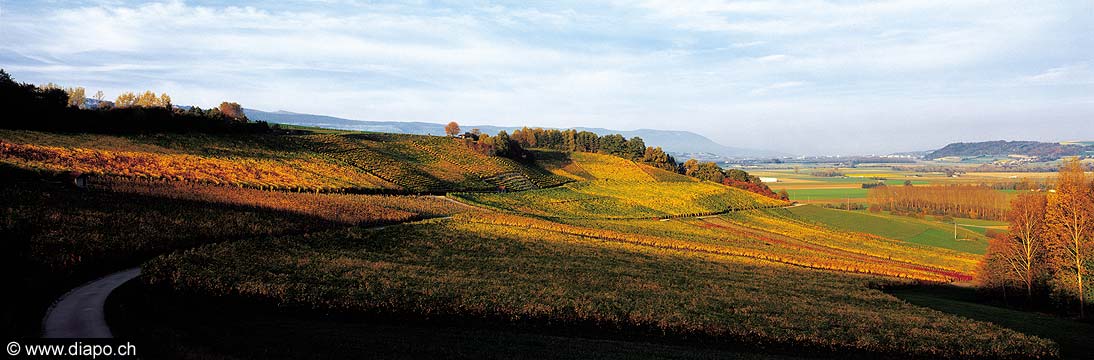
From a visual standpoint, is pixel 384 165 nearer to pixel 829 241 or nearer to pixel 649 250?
pixel 649 250

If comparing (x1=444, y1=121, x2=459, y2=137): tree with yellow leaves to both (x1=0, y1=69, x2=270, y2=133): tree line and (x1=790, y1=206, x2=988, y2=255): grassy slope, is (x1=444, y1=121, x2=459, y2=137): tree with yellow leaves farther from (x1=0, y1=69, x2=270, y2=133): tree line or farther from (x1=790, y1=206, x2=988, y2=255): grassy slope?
(x1=790, y1=206, x2=988, y2=255): grassy slope

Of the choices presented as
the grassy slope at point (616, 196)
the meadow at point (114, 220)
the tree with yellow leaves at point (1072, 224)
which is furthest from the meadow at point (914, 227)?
the meadow at point (114, 220)

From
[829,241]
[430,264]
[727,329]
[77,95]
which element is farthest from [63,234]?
[77,95]

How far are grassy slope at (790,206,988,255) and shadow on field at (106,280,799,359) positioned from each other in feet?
282

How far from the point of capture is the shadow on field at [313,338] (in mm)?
17203

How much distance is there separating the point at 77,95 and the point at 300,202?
86216 millimetres

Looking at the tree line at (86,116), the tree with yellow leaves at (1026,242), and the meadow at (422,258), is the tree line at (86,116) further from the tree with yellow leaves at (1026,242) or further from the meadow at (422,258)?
the tree with yellow leaves at (1026,242)

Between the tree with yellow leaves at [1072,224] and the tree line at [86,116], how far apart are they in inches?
3774

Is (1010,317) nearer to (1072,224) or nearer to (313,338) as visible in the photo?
(1072,224)

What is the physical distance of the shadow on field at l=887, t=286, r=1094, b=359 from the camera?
2873 cm

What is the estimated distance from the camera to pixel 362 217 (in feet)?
172

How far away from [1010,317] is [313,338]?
133 ft

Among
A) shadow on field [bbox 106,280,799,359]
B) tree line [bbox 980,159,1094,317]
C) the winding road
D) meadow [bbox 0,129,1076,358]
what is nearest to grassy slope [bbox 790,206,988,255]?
meadow [bbox 0,129,1076,358]

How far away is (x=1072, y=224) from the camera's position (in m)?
39.9
